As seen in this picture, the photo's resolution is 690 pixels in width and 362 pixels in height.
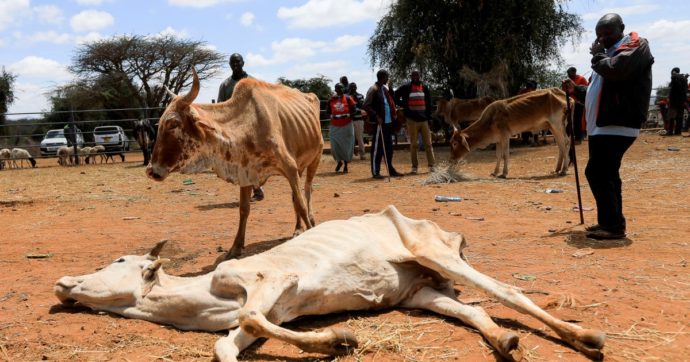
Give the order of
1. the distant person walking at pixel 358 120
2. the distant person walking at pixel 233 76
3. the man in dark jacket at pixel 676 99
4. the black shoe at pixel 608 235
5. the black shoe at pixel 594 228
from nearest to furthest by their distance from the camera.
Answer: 1. the black shoe at pixel 608 235
2. the black shoe at pixel 594 228
3. the distant person walking at pixel 233 76
4. the distant person walking at pixel 358 120
5. the man in dark jacket at pixel 676 99

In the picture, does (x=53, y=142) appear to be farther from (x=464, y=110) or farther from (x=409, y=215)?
(x=409, y=215)

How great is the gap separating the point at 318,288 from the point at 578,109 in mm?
14017

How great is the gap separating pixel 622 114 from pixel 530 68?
1654 centimetres

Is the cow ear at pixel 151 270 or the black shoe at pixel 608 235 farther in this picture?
the black shoe at pixel 608 235

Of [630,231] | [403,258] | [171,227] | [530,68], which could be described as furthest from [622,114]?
[530,68]

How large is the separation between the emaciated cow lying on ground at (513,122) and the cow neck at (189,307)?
9643 millimetres

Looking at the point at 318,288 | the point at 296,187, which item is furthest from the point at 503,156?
the point at 318,288

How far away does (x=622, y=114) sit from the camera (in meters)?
5.81

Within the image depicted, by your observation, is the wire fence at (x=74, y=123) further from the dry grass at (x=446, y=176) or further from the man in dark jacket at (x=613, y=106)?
the man in dark jacket at (x=613, y=106)

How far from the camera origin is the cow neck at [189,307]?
137 inches

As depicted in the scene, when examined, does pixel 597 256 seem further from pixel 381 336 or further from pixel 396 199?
pixel 396 199

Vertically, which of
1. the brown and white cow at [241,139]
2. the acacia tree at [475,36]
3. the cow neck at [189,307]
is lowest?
the cow neck at [189,307]

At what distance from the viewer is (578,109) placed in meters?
15.8

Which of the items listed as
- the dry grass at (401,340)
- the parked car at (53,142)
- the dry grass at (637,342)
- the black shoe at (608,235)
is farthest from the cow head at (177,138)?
the parked car at (53,142)
